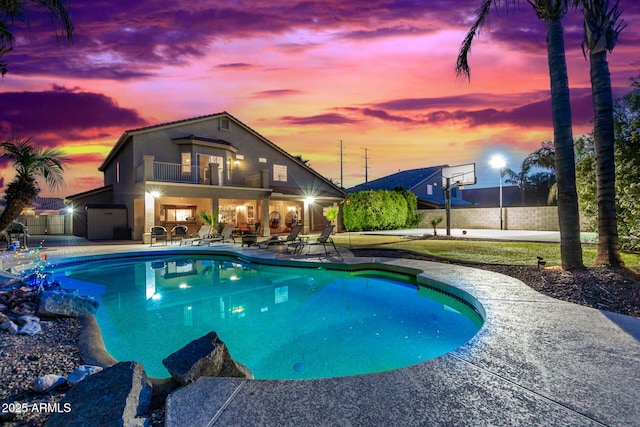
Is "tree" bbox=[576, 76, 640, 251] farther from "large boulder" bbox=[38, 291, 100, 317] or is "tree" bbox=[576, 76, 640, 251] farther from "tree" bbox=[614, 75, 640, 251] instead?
"large boulder" bbox=[38, 291, 100, 317]

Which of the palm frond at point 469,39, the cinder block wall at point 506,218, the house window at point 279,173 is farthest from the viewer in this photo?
the house window at point 279,173

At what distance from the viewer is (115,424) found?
192cm

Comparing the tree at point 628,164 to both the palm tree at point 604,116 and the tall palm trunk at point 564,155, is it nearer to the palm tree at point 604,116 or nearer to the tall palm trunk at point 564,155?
the palm tree at point 604,116

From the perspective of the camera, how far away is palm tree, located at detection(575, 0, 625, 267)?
6039 millimetres

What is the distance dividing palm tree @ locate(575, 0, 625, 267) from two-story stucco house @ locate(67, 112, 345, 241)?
16532 mm

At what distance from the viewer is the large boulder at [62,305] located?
464 centimetres

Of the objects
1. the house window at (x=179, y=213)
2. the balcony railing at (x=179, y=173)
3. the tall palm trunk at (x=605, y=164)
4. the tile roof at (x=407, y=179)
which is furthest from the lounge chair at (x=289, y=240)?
the tile roof at (x=407, y=179)

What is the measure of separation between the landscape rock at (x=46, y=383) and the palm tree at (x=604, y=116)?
8478mm

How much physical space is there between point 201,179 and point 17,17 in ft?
47.3

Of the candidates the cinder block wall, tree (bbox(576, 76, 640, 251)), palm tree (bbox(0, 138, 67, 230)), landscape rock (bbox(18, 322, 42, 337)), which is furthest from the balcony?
tree (bbox(576, 76, 640, 251))

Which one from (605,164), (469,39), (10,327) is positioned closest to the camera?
(10,327)

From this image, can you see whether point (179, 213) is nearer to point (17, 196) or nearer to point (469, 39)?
point (17, 196)

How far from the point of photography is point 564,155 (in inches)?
244

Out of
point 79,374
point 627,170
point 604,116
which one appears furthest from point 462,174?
point 79,374
